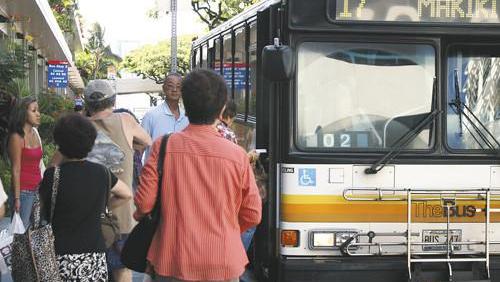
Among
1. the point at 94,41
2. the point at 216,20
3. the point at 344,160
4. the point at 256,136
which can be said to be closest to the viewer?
the point at 344,160

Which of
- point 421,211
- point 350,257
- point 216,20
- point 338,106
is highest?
point 216,20

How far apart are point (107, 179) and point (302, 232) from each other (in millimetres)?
1980

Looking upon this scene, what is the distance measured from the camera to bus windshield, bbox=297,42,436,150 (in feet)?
18.9

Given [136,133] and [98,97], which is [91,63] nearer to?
[136,133]

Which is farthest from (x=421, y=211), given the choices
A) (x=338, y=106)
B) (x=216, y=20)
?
(x=216, y=20)

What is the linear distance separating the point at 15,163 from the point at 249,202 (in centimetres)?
418

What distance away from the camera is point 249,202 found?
378cm

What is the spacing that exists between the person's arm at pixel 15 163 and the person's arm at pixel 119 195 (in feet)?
9.54

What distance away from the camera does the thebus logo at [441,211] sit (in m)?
5.81

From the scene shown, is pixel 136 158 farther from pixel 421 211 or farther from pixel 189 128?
pixel 189 128

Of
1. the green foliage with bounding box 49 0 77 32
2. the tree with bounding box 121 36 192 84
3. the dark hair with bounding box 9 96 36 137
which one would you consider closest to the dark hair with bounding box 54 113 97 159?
the dark hair with bounding box 9 96 36 137

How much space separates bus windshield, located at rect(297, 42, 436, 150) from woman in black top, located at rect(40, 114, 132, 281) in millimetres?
2007

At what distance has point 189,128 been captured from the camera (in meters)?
3.76

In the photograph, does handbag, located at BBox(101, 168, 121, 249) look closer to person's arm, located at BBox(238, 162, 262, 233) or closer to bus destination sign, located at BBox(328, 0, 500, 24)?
person's arm, located at BBox(238, 162, 262, 233)
